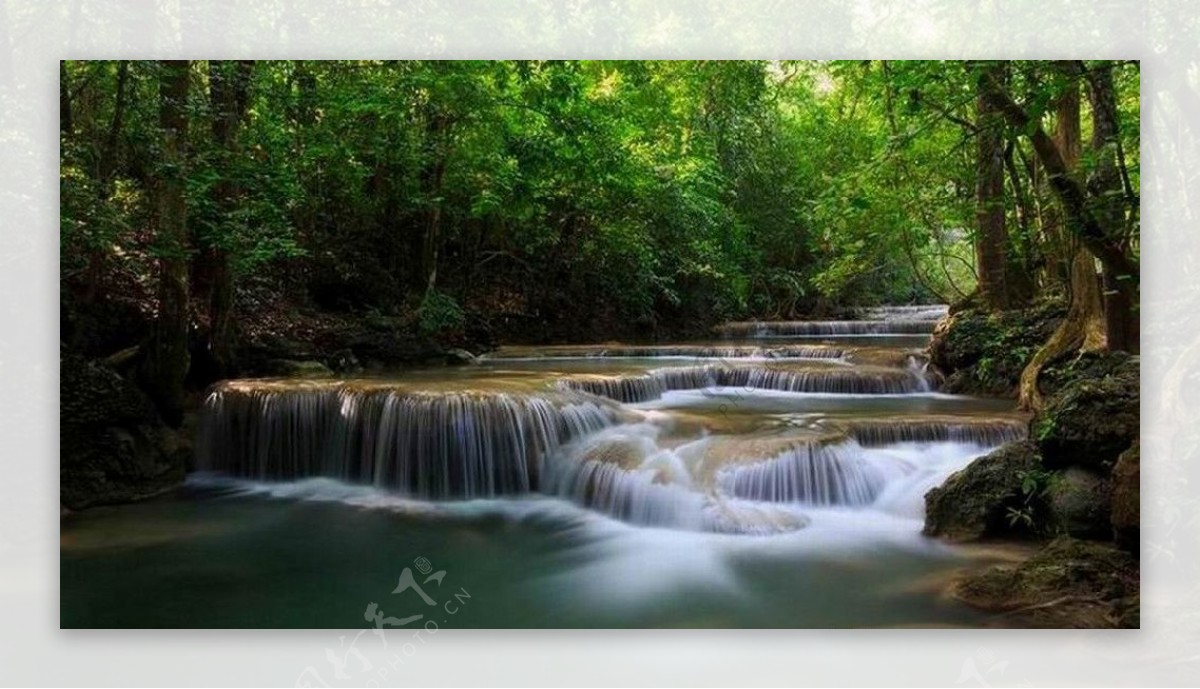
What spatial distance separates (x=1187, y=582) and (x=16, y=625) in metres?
4.69

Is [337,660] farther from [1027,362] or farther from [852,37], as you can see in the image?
[1027,362]

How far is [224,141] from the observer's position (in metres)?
3.42

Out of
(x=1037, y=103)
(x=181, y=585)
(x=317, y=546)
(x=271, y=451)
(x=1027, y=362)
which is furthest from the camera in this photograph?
(x=1027, y=362)

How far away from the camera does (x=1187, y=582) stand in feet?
10.4

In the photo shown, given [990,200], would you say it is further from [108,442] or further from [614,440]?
[108,442]

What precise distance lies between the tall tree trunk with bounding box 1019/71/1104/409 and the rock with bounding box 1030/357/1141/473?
1.27 feet

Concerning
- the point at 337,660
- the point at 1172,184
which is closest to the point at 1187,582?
the point at 1172,184

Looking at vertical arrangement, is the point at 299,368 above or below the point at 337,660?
above

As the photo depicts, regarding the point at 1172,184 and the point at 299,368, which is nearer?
the point at 1172,184

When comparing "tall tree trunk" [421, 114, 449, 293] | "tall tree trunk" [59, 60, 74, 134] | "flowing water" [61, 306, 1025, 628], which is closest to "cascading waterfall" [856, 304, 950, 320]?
"flowing water" [61, 306, 1025, 628]

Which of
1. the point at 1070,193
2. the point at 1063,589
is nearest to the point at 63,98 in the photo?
the point at 1070,193

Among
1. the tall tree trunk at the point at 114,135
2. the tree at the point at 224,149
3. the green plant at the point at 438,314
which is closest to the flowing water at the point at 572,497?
the green plant at the point at 438,314

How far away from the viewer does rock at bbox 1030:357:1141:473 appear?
3289mm
